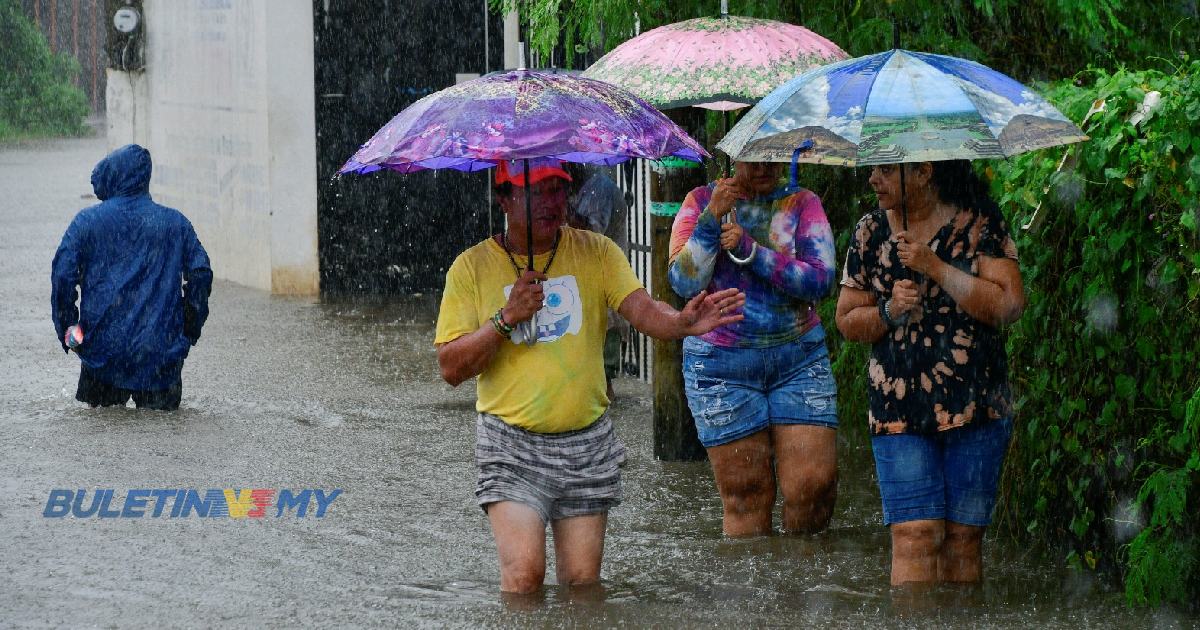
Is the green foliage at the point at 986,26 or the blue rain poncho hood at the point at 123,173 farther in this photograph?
the blue rain poncho hood at the point at 123,173

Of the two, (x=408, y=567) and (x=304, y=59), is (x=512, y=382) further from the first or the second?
(x=304, y=59)

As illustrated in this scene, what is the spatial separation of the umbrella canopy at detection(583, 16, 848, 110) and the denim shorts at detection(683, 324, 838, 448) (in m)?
1.03

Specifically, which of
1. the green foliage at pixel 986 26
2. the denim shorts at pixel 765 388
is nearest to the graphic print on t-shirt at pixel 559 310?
the denim shorts at pixel 765 388

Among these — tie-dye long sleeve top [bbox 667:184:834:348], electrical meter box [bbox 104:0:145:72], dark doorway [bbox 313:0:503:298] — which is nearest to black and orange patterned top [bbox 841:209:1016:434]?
tie-dye long sleeve top [bbox 667:184:834:348]

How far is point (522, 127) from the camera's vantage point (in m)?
5.59

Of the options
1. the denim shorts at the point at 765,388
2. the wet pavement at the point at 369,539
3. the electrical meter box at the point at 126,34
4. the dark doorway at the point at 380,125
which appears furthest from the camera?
the electrical meter box at the point at 126,34

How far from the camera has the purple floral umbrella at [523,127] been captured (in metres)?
5.52

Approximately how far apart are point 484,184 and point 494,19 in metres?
1.58

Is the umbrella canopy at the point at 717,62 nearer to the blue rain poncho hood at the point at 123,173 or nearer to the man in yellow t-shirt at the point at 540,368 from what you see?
the man in yellow t-shirt at the point at 540,368

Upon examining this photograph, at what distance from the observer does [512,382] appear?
5898 millimetres

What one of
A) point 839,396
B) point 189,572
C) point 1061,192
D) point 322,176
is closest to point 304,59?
point 322,176

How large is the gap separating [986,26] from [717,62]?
8.06 feet

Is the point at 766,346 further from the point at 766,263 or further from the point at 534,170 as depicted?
the point at 534,170

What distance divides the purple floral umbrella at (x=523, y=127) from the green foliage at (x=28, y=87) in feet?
115
